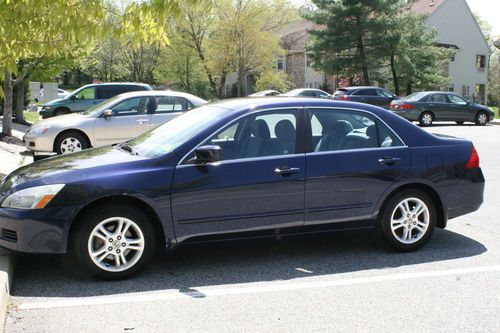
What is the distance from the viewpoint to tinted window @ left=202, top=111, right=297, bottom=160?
17.4 ft

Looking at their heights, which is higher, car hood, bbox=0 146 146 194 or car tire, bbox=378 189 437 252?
car hood, bbox=0 146 146 194

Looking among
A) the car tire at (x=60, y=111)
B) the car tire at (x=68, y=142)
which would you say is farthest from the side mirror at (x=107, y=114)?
the car tire at (x=60, y=111)

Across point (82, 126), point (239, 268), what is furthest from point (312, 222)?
point (82, 126)

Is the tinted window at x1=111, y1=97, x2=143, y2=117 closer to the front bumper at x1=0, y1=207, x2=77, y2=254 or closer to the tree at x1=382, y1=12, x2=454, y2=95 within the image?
the front bumper at x1=0, y1=207, x2=77, y2=254

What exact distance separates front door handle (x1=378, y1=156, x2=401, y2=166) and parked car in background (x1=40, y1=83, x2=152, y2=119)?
53.3ft

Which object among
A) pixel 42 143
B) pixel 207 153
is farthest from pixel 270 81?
pixel 207 153

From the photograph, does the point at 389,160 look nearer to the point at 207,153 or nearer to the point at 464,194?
the point at 464,194

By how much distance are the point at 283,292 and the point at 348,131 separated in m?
1.79

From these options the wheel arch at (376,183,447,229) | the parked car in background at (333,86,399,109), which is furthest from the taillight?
the parked car in background at (333,86,399,109)

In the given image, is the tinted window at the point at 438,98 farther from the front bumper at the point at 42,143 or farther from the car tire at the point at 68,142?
the front bumper at the point at 42,143

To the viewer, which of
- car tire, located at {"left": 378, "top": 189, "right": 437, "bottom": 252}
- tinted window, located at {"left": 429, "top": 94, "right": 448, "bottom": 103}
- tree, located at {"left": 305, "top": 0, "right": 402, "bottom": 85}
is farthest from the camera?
tree, located at {"left": 305, "top": 0, "right": 402, "bottom": 85}

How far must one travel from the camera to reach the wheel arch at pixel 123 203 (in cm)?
483

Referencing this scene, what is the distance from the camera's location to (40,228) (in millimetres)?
4719

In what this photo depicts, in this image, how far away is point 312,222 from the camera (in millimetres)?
5449
